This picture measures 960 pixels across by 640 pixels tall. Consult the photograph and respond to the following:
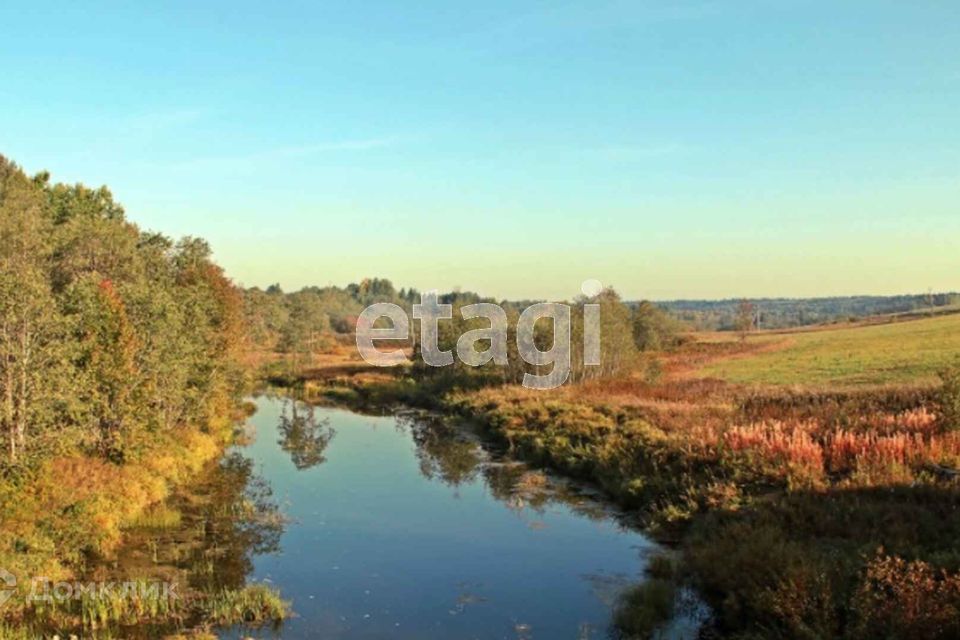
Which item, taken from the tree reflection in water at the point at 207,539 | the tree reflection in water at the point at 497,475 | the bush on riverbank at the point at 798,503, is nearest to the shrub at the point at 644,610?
the bush on riverbank at the point at 798,503

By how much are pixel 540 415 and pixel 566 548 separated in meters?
18.0

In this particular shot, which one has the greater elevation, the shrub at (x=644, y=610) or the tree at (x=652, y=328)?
the tree at (x=652, y=328)

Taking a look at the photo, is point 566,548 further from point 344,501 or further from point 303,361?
point 303,361

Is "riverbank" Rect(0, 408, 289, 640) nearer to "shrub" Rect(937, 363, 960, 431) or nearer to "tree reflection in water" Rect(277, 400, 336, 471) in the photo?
"tree reflection in water" Rect(277, 400, 336, 471)

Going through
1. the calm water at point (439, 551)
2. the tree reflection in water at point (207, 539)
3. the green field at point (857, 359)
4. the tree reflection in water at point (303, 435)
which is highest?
the green field at point (857, 359)

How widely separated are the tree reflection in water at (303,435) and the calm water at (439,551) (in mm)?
513

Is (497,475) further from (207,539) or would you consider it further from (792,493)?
(792,493)

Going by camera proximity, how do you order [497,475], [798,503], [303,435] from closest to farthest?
[798,503], [497,475], [303,435]

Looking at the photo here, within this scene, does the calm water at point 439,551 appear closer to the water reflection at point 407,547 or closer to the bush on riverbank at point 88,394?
the water reflection at point 407,547

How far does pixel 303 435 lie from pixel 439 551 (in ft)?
76.4

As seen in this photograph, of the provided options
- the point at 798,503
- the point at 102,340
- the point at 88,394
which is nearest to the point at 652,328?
the point at 798,503

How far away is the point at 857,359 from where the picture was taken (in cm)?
5394

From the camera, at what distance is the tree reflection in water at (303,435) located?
34312 mm

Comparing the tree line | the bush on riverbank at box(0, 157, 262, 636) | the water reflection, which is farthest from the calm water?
the tree line
